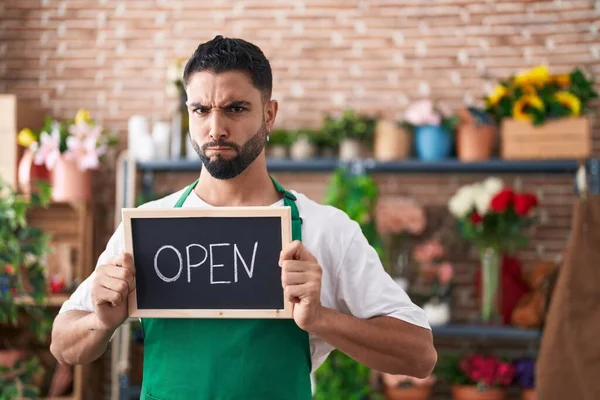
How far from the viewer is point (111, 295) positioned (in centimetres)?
145

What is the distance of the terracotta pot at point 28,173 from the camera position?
158 inches

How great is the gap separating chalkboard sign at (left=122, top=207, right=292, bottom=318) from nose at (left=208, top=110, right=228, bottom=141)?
135 millimetres

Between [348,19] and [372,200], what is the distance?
1127 mm

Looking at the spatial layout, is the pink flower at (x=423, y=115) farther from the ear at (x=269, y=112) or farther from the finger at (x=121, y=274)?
the finger at (x=121, y=274)

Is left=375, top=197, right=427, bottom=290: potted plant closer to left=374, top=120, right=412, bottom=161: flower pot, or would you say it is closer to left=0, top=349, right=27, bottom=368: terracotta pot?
left=374, top=120, right=412, bottom=161: flower pot

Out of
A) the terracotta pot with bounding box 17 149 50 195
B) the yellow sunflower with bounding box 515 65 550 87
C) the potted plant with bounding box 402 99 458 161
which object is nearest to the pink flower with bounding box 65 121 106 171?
the terracotta pot with bounding box 17 149 50 195

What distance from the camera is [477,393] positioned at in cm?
388

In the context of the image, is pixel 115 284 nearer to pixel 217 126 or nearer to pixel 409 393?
pixel 217 126

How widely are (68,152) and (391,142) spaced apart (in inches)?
64.0

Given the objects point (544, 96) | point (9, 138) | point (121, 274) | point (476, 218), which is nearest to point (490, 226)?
point (476, 218)

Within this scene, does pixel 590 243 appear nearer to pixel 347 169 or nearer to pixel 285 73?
pixel 347 169

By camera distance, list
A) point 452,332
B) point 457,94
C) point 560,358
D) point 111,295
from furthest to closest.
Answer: point 457,94 → point 452,332 → point 560,358 → point 111,295

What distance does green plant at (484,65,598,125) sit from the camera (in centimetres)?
384

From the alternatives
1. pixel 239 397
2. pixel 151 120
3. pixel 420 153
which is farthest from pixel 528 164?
pixel 239 397
